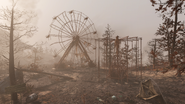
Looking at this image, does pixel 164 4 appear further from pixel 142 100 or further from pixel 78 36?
pixel 78 36

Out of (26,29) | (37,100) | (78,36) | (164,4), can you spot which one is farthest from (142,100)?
(78,36)

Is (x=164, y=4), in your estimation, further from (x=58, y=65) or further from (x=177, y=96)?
(x=58, y=65)

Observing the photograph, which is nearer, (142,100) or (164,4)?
(164,4)

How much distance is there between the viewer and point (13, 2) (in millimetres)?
6980

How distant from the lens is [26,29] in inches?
304

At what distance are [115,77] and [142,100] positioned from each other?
4.50 m

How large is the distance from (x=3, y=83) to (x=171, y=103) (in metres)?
12.4

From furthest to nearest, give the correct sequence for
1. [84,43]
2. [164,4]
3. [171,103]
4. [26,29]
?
[84,43] → [26,29] → [171,103] → [164,4]

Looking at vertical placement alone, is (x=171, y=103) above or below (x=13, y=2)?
below

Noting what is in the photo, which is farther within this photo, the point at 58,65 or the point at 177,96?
the point at 58,65

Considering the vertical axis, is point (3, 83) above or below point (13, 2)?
below

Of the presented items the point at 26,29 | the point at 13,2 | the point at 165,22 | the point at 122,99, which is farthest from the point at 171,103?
the point at 13,2

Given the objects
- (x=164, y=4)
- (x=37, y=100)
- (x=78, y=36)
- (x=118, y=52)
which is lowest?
(x=37, y=100)

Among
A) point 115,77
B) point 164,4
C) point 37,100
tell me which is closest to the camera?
point 164,4
